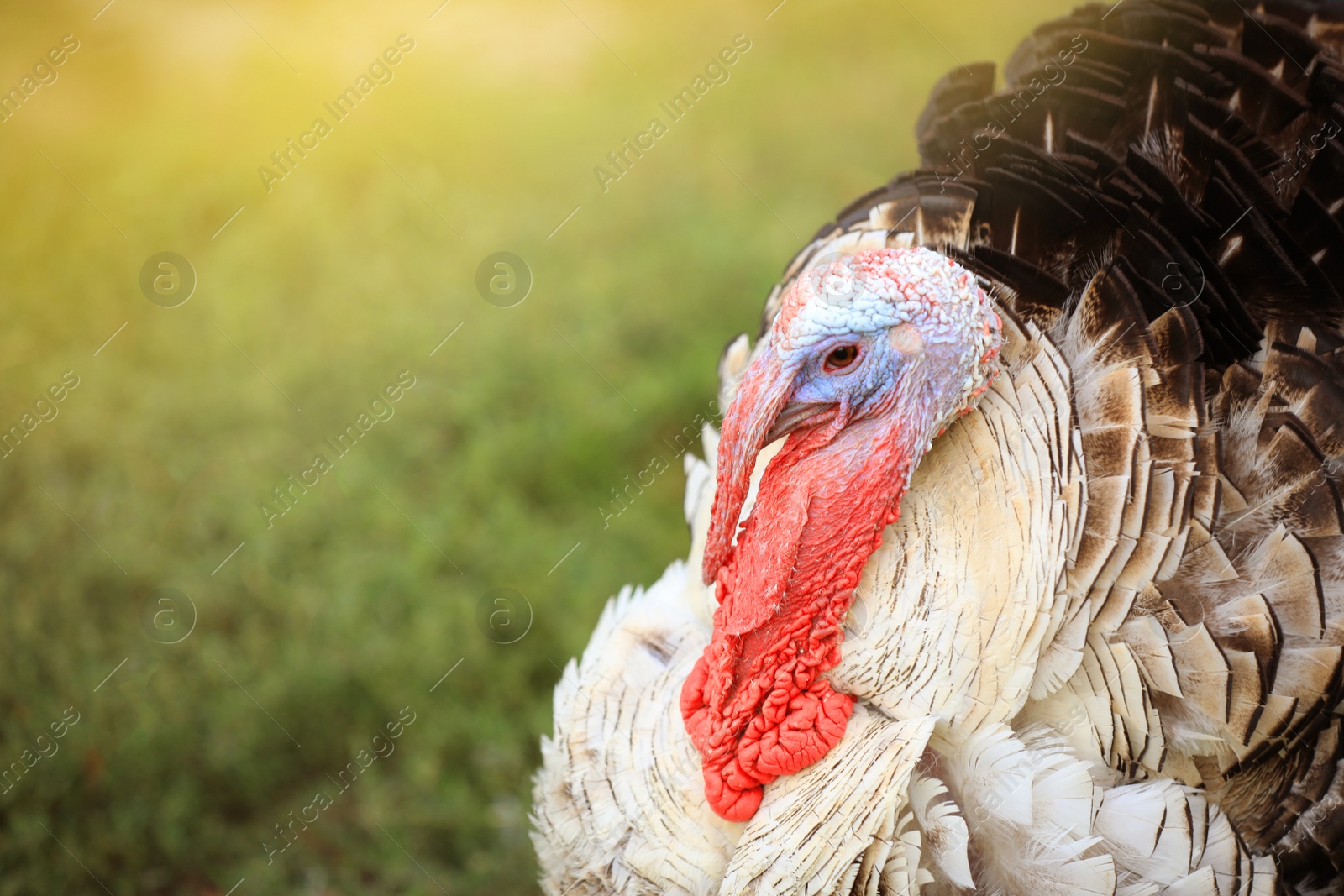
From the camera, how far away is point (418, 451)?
471 cm

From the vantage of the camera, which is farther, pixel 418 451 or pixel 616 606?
pixel 418 451

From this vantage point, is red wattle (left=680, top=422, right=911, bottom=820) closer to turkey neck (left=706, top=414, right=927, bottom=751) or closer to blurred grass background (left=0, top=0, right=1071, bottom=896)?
turkey neck (left=706, top=414, right=927, bottom=751)

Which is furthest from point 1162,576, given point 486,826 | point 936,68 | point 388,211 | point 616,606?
point 936,68

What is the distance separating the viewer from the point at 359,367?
16.5ft

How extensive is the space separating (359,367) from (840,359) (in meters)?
3.68

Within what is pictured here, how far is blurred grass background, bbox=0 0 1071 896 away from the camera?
11.9 feet

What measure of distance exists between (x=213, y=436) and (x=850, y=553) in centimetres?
387

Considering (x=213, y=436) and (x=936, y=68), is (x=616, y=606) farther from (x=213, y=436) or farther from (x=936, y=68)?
(x=936, y=68)

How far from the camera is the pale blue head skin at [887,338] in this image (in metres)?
1.89

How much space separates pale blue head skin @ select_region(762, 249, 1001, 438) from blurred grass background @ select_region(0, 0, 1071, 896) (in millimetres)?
2432
